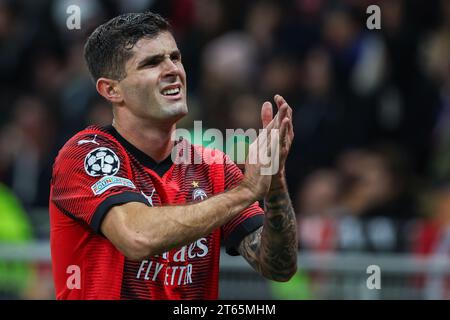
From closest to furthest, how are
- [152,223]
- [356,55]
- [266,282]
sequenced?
[152,223], [266,282], [356,55]

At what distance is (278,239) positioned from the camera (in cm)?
584

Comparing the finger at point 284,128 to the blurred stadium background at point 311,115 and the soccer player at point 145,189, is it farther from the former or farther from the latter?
the blurred stadium background at point 311,115

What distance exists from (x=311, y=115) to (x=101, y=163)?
20.6 feet

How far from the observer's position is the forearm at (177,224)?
5.31 m

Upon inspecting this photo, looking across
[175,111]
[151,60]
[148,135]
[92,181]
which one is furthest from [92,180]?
[151,60]

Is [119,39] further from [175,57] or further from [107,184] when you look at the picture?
[107,184]

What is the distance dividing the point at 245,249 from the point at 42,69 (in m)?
8.19

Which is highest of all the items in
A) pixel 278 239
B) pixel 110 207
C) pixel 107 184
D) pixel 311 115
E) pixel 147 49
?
pixel 311 115

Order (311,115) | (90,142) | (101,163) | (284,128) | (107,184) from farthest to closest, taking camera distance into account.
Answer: (311,115) → (90,142) → (101,163) → (107,184) → (284,128)

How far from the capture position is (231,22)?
13219mm

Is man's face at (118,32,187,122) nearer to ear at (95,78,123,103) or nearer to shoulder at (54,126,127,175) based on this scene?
ear at (95,78,123,103)
